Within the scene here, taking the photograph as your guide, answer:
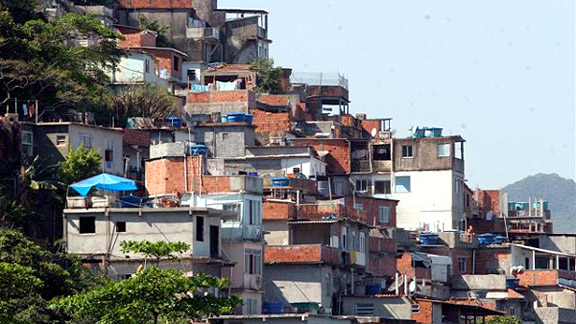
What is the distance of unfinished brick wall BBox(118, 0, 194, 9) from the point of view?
111062 millimetres

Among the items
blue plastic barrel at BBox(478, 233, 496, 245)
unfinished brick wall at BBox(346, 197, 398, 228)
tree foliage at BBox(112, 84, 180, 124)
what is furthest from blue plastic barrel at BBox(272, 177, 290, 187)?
blue plastic barrel at BBox(478, 233, 496, 245)

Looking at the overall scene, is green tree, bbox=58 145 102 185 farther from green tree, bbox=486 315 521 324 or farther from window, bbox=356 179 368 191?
window, bbox=356 179 368 191

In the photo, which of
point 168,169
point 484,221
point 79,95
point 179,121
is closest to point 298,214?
point 168,169

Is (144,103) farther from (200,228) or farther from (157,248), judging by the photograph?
(157,248)

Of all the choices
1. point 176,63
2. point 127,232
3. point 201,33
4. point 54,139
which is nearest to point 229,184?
point 127,232

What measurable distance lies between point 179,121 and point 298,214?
16.6 m

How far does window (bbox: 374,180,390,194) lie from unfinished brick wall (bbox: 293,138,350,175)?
201 cm

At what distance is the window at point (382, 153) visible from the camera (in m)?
98.9

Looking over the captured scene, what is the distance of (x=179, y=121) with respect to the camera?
8788cm

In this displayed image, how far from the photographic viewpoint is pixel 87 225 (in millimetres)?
62188

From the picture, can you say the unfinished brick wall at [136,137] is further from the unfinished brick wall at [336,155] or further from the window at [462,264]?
the window at [462,264]

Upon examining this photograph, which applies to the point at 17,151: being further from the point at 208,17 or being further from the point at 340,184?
the point at 208,17

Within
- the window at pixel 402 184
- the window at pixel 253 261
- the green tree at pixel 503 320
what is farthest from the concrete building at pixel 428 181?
the window at pixel 253 261

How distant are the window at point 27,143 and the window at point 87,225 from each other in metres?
7.12
